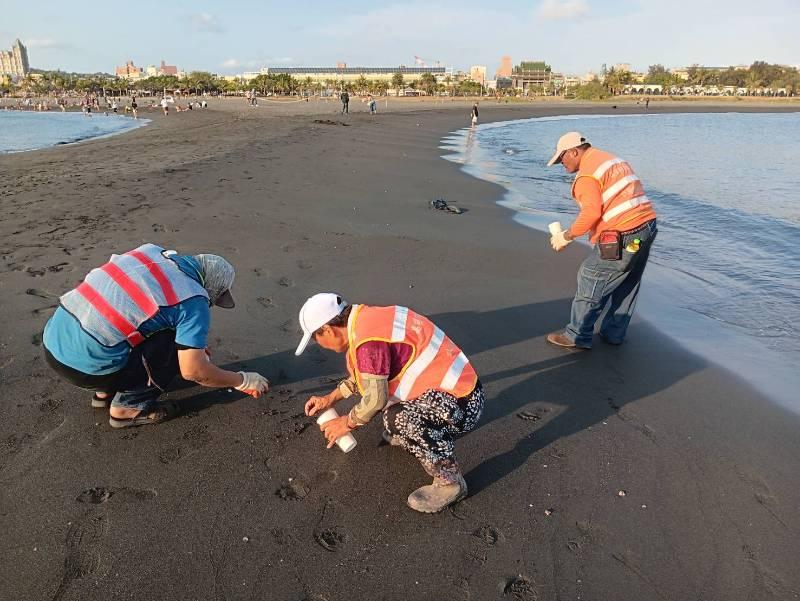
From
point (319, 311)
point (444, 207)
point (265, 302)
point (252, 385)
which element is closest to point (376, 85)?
point (444, 207)

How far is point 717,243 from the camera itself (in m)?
8.62

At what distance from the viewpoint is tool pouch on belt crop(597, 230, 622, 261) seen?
14.1 ft

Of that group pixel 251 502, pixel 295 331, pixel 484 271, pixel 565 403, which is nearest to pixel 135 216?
pixel 295 331

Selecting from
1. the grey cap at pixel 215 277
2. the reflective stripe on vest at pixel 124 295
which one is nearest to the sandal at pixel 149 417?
the reflective stripe on vest at pixel 124 295

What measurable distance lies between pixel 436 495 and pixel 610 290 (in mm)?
2708

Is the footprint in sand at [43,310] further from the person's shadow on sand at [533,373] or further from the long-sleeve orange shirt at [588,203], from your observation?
the long-sleeve orange shirt at [588,203]

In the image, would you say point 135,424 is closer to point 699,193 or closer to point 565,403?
point 565,403

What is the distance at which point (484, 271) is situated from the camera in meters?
6.58

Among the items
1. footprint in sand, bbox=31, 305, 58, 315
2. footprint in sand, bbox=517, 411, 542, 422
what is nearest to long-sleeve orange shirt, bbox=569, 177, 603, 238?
footprint in sand, bbox=517, 411, 542, 422

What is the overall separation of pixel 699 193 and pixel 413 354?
44.2 ft

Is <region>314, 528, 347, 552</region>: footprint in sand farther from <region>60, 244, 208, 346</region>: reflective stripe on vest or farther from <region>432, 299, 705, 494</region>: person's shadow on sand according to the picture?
<region>60, 244, 208, 346</region>: reflective stripe on vest

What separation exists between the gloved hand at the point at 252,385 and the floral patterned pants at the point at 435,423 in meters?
1.20

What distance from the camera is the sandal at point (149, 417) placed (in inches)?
131

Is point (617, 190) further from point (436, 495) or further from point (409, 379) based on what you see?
point (436, 495)
